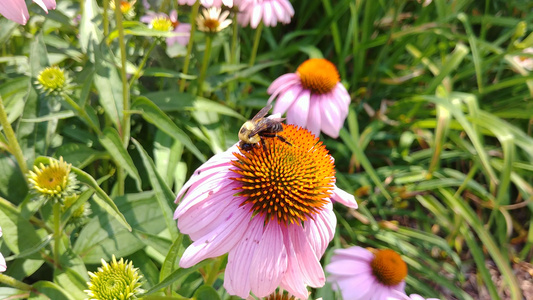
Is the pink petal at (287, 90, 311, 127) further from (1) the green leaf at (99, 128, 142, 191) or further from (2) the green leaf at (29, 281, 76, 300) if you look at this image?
(2) the green leaf at (29, 281, 76, 300)

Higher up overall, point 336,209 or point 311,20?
point 311,20

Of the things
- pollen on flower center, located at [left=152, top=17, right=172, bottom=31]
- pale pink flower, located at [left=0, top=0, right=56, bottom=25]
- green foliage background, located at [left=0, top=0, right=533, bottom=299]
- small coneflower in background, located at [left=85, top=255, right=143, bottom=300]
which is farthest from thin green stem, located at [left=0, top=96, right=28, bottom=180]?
pollen on flower center, located at [left=152, top=17, right=172, bottom=31]

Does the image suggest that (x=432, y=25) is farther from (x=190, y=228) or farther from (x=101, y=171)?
(x=190, y=228)

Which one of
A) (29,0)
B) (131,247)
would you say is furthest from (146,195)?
(29,0)

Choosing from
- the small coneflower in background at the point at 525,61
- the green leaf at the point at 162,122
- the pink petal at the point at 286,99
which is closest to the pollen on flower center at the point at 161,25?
the green leaf at the point at 162,122

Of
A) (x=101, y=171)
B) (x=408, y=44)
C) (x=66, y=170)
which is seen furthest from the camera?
(x=408, y=44)

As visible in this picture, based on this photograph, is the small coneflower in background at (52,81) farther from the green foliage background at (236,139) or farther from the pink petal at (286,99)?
the pink petal at (286,99)
